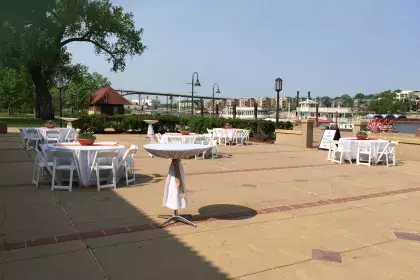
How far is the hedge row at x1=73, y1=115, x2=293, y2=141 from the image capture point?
1944cm

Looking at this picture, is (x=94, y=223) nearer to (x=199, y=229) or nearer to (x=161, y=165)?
(x=199, y=229)

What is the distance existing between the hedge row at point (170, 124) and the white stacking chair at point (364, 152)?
8108 millimetres

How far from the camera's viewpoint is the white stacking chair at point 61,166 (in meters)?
6.57

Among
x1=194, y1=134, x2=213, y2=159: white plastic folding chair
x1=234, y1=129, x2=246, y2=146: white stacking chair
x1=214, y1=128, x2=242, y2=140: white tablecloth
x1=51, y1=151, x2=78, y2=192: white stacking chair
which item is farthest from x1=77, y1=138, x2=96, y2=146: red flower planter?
x1=234, y1=129, x2=246, y2=146: white stacking chair

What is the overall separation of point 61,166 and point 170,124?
17729 millimetres

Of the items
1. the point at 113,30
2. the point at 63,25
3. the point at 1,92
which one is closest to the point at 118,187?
the point at 63,25

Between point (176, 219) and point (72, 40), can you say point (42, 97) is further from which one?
point (176, 219)

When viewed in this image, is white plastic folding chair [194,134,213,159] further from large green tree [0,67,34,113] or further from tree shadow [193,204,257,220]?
large green tree [0,67,34,113]

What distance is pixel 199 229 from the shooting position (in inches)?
184

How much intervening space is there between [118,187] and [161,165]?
10.0 feet

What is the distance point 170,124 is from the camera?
79.7ft

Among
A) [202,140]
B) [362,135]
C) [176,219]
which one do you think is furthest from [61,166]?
[362,135]

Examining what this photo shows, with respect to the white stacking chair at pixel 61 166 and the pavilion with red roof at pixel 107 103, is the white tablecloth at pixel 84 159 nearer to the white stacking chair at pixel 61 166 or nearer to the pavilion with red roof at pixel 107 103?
the white stacking chair at pixel 61 166

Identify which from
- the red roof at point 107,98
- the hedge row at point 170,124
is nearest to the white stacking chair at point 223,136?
the hedge row at point 170,124
